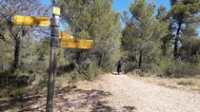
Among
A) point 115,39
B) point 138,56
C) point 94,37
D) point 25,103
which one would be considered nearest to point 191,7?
point 138,56

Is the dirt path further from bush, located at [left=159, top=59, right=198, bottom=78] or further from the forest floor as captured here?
bush, located at [left=159, top=59, right=198, bottom=78]

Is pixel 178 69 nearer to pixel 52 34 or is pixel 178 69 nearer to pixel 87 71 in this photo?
pixel 87 71

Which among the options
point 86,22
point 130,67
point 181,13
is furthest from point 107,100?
point 181,13

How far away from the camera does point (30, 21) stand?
211 inches

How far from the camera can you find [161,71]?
2266 centimetres

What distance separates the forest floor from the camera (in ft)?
32.9

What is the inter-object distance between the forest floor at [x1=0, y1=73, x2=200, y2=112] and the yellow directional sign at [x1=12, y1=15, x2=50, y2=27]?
506cm

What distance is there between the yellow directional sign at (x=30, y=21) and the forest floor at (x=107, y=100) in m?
5.06

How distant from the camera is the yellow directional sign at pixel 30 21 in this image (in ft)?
17.2

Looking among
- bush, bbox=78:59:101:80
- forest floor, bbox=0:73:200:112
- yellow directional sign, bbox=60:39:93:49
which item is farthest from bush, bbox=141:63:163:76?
yellow directional sign, bbox=60:39:93:49

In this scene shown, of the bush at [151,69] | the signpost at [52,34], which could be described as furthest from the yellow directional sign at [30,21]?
the bush at [151,69]

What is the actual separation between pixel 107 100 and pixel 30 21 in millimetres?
6423

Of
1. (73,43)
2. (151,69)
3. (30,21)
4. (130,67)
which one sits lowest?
(151,69)

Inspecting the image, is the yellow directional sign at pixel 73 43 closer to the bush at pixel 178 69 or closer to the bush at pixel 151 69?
the bush at pixel 178 69
